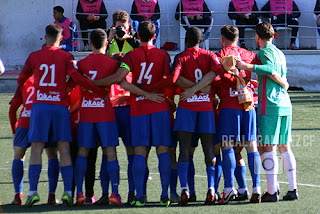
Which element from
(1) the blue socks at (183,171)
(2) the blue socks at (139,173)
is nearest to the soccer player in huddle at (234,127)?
(1) the blue socks at (183,171)

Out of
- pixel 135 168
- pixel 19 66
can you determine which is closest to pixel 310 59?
pixel 19 66

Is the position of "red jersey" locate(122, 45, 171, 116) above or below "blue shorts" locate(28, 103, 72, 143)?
above

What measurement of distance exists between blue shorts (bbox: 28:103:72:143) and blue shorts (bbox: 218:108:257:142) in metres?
1.68

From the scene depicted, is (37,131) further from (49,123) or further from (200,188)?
(200,188)

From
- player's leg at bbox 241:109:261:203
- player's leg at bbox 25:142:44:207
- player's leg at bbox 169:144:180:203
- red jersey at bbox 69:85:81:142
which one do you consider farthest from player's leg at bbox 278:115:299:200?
player's leg at bbox 25:142:44:207

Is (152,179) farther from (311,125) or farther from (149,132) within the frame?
(311,125)

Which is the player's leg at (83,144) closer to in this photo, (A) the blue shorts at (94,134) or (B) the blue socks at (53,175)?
(A) the blue shorts at (94,134)

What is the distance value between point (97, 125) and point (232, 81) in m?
1.55

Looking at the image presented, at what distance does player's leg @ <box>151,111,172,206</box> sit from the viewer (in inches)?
262

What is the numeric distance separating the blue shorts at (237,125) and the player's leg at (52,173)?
1.85m

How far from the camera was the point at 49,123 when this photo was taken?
6621mm

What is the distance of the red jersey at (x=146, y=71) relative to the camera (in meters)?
6.72

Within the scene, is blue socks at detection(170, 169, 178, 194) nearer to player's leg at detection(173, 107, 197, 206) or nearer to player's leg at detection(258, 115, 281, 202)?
player's leg at detection(173, 107, 197, 206)

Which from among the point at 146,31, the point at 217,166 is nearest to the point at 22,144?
the point at 146,31
